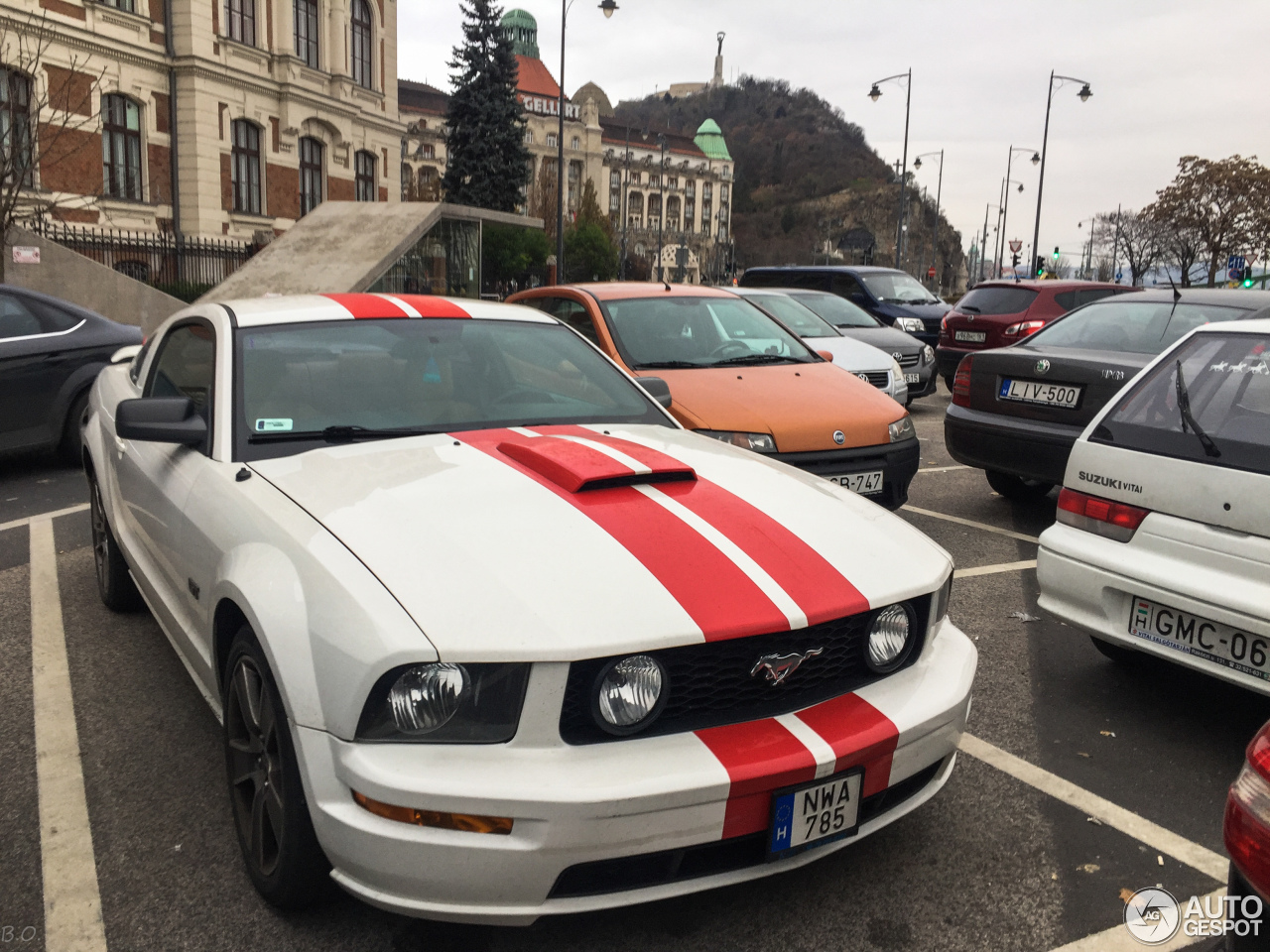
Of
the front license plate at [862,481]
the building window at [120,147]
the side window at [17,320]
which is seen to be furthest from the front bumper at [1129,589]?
the building window at [120,147]

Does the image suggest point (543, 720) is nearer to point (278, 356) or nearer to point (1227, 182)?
point (278, 356)

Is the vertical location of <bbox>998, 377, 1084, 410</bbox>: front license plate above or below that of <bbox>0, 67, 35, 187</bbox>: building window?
below

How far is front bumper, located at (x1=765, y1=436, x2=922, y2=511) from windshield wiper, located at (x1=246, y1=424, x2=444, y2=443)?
9.41 ft

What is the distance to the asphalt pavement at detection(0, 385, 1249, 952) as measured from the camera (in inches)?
99.5

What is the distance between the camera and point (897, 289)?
16812mm

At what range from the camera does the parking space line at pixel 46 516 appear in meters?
6.57

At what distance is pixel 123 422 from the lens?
331 cm

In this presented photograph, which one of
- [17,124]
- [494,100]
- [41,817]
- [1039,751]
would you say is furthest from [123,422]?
[494,100]

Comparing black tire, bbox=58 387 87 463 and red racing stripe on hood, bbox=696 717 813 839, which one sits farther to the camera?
black tire, bbox=58 387 87 463

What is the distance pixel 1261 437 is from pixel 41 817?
3988 mm

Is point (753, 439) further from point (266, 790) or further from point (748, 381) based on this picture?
point (266, 790)

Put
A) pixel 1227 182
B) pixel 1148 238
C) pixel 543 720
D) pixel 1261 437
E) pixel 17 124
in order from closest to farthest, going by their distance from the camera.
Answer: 1. pixel 543 720
2. pixel 1261 437
3. pixel 17 124
4. pixel 1227 182
5. pixel 1148 238

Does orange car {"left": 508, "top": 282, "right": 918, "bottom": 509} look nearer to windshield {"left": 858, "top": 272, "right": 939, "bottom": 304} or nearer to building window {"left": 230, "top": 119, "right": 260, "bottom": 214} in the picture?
windshield {"left": 858, "top": 272, "right": 939, "bottom": 304}

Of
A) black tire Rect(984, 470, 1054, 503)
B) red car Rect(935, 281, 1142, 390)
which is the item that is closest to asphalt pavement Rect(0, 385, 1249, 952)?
black tire Rect(984, 470, 1054, 503)
